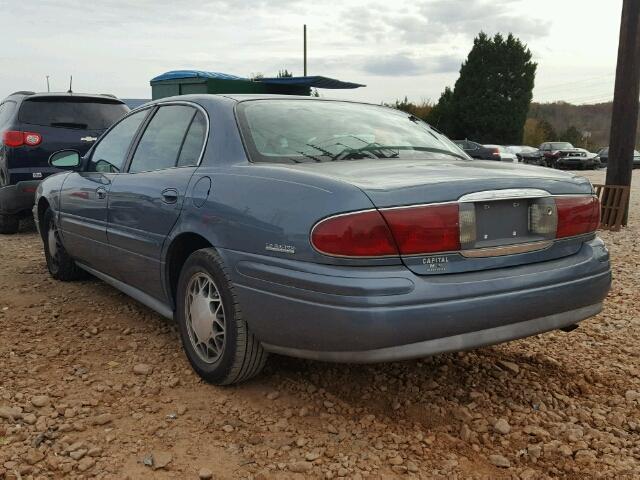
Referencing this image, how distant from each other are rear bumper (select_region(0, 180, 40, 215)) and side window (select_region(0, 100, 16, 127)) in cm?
84

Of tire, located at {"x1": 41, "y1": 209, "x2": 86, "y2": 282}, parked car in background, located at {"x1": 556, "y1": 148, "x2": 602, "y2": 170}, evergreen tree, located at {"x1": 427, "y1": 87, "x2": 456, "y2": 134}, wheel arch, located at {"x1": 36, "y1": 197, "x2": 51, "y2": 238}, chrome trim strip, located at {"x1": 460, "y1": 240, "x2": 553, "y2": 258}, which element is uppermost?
evergreen tree, located at {"x1": 427, "y1": 87, "x2": 456, "y2": 134}

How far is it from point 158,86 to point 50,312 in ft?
38.5

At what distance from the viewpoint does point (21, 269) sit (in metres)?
5.43

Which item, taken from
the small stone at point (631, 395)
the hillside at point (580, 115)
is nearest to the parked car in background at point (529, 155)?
the small stone at point (631, 395)

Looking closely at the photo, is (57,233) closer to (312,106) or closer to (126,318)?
(126,318)

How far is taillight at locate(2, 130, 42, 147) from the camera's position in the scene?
270 inches

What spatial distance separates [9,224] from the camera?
7.29 meters

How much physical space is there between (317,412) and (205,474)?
637 millimetres

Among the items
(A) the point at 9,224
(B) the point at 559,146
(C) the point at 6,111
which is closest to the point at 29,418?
(A) the point at 9,224

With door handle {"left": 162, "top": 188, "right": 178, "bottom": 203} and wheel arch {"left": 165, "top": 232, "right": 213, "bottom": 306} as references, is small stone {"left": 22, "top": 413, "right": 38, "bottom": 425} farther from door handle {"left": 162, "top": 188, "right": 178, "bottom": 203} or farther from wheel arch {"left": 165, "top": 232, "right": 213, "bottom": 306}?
door handle {"left": 162, "top": 188, "right": 178, "bottom": 203}

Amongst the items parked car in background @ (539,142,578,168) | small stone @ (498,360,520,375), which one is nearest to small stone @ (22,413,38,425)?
small stone @ (498,360,520,375)

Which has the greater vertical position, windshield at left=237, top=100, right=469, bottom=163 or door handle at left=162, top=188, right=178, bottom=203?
windshield at left=237, top=100, right=469, bottom=163

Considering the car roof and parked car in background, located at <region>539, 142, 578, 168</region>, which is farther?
parked car in background, located at <region>539, 142, 578, 168</region>

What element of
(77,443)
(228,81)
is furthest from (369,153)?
(228,81)
